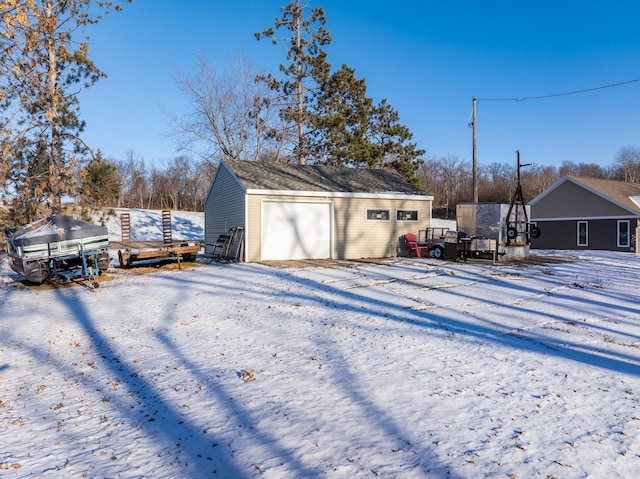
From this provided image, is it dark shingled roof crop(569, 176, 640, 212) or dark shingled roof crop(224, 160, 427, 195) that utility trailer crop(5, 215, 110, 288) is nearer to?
dark shingled roof crop(224, 160, 427, 195)

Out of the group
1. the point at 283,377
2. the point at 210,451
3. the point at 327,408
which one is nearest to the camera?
the point at 210,451

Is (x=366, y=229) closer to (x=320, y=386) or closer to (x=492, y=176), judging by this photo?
(x=320, y=386)

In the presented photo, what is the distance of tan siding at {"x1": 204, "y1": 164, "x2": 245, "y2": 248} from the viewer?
1539cm

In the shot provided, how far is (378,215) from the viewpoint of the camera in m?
17.1

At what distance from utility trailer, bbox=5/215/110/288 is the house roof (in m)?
25.2

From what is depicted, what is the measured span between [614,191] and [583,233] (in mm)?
2948

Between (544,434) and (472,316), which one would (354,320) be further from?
(544,434)

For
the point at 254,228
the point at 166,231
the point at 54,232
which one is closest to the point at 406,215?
the point at 254,228

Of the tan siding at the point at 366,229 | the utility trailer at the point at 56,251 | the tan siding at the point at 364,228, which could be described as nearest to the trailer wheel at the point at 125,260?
the utility trailer at the point at 56,251

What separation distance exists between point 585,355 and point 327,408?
3.64 m

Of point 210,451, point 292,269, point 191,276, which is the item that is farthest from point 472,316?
point 191,276

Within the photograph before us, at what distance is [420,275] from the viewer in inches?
460

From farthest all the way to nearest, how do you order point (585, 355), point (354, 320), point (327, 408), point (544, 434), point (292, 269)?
1. point (292, 269)
2. point (354, 320)
3. point (585, 355)
4. point (327, 408)
5. point (544, 434)

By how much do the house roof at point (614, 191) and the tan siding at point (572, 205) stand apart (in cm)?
25
